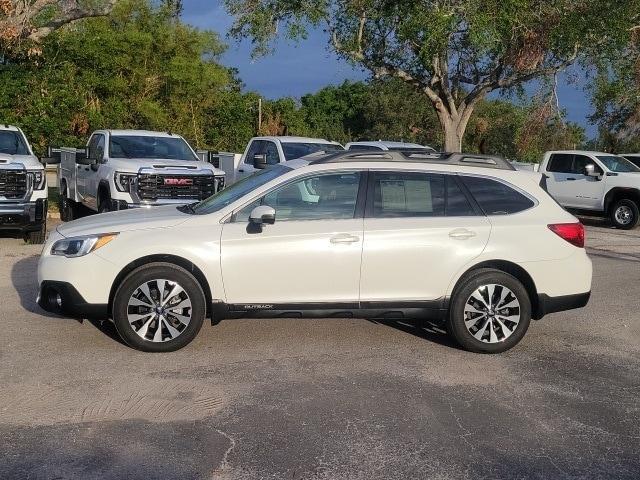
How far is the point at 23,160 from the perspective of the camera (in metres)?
12.7

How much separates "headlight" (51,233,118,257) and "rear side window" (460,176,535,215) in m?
3.22

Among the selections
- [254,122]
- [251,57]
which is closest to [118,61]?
[254,122]

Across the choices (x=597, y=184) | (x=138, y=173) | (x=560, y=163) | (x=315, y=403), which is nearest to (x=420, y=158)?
(x=315, y=403)

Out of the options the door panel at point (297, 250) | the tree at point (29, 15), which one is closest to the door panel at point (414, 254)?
the door panel at point (297, 250)

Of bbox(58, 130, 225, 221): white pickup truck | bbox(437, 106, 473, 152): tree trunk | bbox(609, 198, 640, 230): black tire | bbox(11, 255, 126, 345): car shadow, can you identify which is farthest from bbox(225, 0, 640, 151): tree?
bbox(11, 255, 126, 345): car shadow

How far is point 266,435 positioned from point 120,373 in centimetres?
171

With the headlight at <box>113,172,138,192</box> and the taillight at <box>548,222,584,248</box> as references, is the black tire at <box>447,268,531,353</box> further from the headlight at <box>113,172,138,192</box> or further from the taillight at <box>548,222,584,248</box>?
the headlight at <box>113,172,138,192</box>

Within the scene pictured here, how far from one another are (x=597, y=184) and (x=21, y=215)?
13.3 m

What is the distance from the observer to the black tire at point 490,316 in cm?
718

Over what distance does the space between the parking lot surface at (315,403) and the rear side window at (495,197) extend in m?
1.32

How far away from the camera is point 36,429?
5.19 metres

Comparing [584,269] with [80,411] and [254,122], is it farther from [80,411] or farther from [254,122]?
[254,122]

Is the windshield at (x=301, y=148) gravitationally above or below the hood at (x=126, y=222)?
above

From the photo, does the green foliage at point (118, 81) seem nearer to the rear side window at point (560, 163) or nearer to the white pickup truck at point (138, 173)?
the white pickup truck at point (138, 173)
